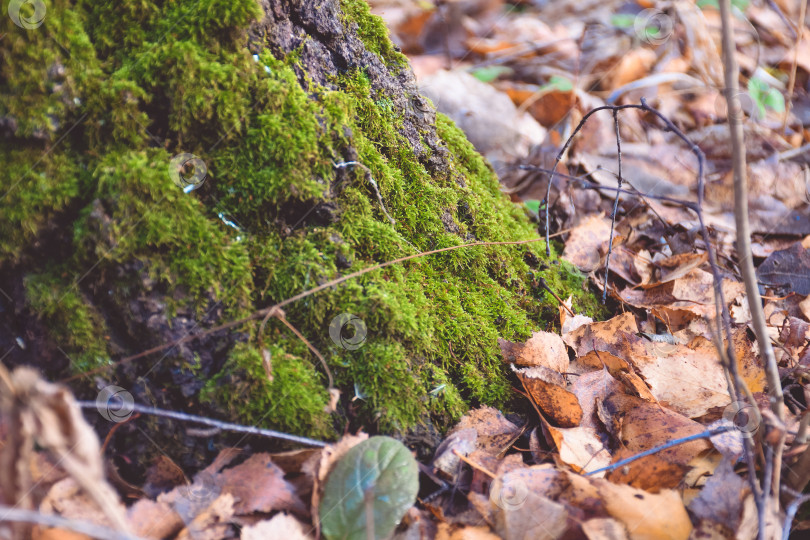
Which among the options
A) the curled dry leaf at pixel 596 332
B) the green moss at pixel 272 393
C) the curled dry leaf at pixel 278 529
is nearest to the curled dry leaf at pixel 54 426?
the curled dry leaf at pixel 278 529

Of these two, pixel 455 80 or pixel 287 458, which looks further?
pixel 455 80

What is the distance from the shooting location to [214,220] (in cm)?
166

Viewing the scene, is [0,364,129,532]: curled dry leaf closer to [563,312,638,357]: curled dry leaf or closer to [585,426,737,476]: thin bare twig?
[585,426,737,476]: thin bare twig

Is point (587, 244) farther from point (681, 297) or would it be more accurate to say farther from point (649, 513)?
point (649, 513)

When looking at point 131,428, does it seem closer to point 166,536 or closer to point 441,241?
point 166,536

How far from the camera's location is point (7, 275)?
5.15 feet

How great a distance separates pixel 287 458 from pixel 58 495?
0.64m

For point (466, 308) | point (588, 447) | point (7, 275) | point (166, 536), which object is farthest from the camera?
point (466, 308)

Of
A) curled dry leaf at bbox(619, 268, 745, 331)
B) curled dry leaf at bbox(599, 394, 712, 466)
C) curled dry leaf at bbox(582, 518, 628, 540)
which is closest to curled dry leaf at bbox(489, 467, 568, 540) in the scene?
curled dry leaf at bbox(582, 518, 628, 540)

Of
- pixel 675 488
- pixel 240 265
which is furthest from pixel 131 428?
pixel 675 488

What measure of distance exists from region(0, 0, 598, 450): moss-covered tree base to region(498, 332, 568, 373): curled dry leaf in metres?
0.11

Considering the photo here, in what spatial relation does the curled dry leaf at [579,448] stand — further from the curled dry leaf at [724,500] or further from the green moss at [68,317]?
the green moss at [68,317]

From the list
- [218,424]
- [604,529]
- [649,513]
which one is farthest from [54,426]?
[649,513]

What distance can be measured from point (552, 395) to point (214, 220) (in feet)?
4.31
